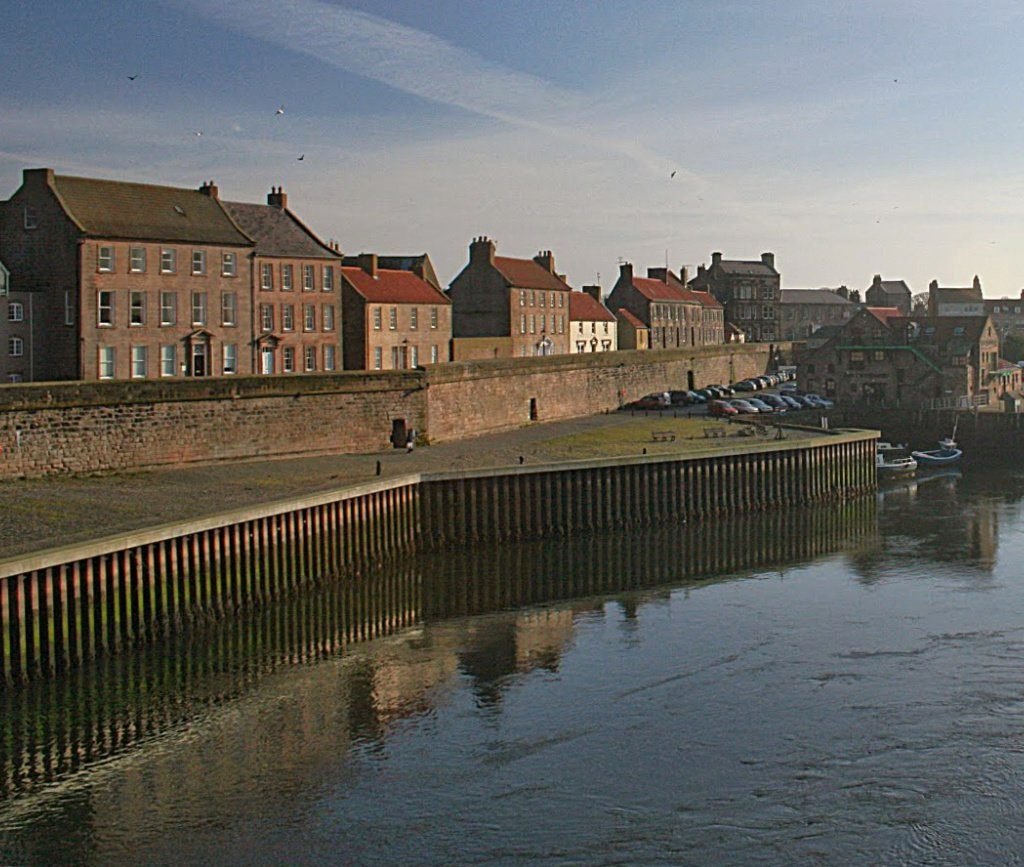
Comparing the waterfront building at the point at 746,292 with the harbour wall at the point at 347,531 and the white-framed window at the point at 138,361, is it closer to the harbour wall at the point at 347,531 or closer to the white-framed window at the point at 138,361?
the harbour wall at the point at 347,531

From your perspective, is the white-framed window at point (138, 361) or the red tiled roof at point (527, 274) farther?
the red tiled roof at point (527, 274)

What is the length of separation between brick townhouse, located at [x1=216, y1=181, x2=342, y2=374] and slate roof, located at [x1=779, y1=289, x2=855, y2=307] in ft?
297

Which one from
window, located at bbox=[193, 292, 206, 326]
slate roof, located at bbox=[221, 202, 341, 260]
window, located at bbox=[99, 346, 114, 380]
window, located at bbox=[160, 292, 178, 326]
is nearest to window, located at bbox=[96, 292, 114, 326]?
window, located at bbox=[99, 346, 114, 380]

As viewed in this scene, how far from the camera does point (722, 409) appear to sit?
65875 mm

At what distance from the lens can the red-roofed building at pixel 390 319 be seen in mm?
64375

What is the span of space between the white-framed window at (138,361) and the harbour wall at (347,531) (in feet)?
46.4

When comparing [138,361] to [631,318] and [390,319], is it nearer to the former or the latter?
[390,319]

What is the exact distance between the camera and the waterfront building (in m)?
124

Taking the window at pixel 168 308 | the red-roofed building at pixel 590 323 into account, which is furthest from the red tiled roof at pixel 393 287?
the red-roofed building at pixel 590 323

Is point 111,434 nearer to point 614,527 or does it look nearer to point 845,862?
point 614,527

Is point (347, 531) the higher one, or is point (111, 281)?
point (111, 281)

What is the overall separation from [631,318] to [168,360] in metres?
52.8

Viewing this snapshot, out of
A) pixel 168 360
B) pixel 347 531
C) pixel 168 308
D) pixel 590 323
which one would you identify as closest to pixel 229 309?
pixel 168 308

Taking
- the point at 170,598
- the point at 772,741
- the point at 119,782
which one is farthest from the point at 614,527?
the point at 119,782
